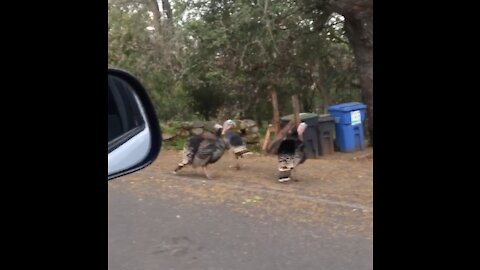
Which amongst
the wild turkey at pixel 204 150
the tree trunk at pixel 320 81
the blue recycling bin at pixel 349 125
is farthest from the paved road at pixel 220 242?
the tree trunk at pixel 320 81

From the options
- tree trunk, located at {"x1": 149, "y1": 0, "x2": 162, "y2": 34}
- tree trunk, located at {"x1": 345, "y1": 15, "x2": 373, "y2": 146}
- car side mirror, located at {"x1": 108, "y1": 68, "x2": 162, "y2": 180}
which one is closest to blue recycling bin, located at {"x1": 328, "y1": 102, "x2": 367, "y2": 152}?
tree trunk, located at {"x1": 345, "y1": 15, "x2": 373, "y2": 146}

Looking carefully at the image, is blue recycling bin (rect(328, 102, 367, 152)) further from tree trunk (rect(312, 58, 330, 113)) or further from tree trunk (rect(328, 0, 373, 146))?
tree trunk (rect(312, 58, 330, 113))

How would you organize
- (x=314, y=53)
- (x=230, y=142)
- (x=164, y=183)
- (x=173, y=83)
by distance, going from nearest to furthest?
(x=164, y=183)
(x=230, y=142)
(x=314, y=53)
(x=173, y=83)

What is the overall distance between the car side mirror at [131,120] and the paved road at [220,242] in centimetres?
178

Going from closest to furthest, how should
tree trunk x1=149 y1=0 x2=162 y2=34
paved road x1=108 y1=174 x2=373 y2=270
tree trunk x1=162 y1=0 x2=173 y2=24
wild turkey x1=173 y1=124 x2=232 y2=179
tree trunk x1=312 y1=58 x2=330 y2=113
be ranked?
paved road x1=108 y1=174 x2=373 y2=270 < wild turkey x1=173 y1=124 x2=232 y2=179 < tree trunk x1=312 y1=58 x2=330 y2=113 < tree trunk x1=162 y1=0 x2=173 y2=24 < tree trunk x1=149 y1=0 x2=162 y2=34

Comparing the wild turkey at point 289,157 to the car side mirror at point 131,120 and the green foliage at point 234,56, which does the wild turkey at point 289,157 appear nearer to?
the green foliage at point 234,56

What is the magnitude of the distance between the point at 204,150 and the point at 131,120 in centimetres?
503

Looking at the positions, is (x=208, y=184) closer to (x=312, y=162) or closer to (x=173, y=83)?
(x=312, y=162)

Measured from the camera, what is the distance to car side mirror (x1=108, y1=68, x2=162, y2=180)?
8.80 feet

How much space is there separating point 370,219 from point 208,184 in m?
2.65

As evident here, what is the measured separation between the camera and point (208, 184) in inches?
298

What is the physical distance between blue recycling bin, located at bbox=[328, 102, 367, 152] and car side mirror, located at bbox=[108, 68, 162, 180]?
23.4ft

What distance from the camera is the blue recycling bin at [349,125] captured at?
9.66 metres
